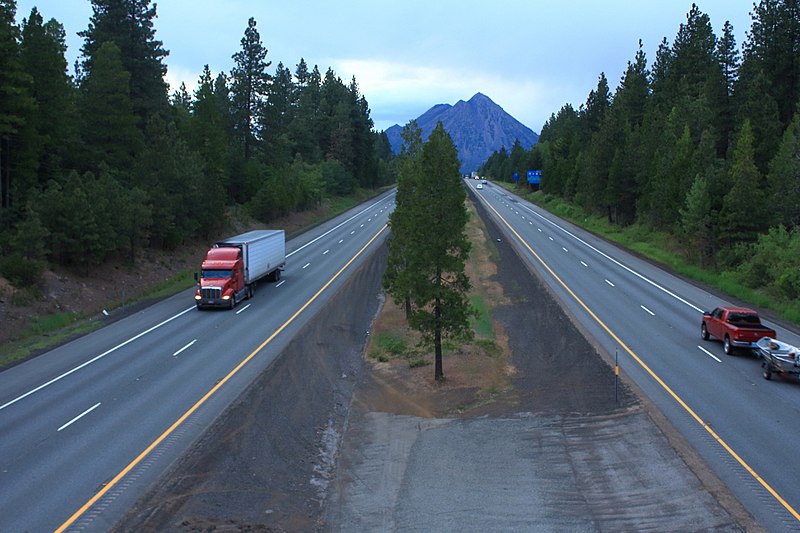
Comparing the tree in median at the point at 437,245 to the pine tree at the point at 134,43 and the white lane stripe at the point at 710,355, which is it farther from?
the pine tree at the point at 134,43

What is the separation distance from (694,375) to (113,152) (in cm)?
4476

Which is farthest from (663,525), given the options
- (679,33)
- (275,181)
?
(679,33)

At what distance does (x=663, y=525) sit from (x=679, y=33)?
8656 centimetres

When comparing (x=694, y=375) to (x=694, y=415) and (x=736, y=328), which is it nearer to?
(x=736, y=328)

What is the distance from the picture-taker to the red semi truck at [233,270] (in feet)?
A: 118

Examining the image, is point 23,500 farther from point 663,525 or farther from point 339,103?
point 339,103

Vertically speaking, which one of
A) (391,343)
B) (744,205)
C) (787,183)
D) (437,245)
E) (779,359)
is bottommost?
(391,343)

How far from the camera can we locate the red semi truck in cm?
3597

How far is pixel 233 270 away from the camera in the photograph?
1468 inches

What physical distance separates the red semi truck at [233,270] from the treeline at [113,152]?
6868mm

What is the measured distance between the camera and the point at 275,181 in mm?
71438

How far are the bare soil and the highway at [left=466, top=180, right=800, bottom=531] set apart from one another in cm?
83

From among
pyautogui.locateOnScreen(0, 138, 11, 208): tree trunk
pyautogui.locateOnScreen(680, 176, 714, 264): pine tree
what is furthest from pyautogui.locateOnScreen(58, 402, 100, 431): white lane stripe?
pyautogui.locateOnScreen(680, 176, 714, 264): pine tree

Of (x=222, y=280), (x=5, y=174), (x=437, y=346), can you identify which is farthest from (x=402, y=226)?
(x=5, y=174)
